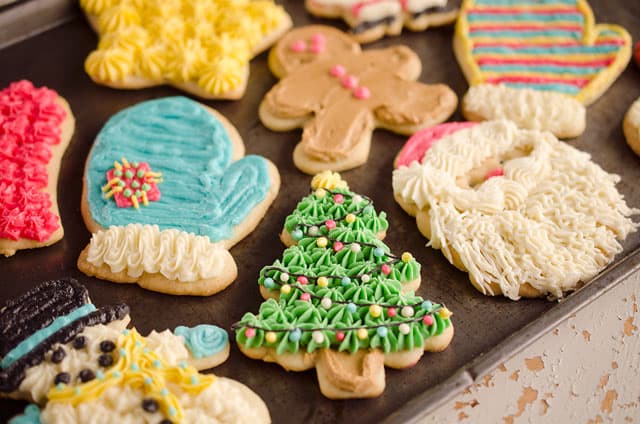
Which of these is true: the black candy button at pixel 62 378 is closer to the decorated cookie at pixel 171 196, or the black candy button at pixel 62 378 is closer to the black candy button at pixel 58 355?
the black candy button at pixel 58 355

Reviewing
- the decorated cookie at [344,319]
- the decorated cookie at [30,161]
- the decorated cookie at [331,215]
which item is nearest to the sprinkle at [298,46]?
the decorated cookie at [331,215]

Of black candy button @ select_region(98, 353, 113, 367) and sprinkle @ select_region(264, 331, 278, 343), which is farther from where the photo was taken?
sprinkle @ select_region(264, 331, 278, 343)

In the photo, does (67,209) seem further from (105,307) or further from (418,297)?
(418,297)

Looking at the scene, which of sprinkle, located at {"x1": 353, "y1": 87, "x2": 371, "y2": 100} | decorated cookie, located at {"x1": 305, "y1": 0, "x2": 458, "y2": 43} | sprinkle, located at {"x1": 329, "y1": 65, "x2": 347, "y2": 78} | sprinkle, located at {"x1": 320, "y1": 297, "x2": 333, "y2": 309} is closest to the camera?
sprinkle, located at {"x1": 320, "y1": 297, "x2": 333, "y2": 309}

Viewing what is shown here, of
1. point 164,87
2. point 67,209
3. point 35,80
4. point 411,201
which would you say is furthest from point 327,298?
point 35,80

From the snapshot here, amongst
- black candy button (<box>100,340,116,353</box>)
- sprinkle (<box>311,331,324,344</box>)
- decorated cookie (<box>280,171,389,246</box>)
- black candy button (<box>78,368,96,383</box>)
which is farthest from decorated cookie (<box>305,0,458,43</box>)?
black candy button (<box>78,368,96,383</box>)

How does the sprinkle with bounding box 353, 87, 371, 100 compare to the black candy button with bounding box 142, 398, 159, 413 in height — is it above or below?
above

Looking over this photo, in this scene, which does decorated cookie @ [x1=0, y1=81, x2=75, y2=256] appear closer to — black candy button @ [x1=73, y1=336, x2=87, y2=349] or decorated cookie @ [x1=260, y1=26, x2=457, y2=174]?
black candy button @ [x1=73, y1=336, x2=87, y2=349]
